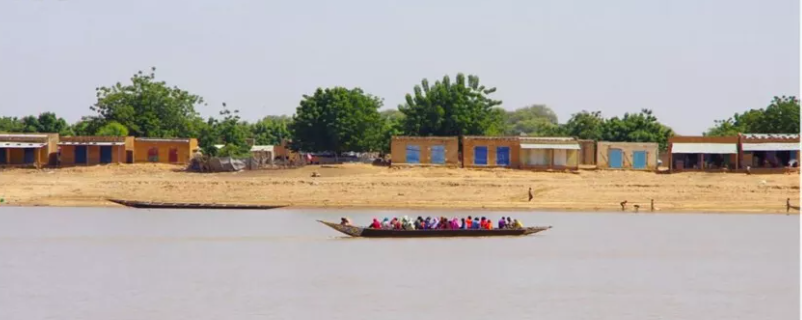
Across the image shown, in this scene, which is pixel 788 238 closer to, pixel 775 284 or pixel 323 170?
pixel 775 284

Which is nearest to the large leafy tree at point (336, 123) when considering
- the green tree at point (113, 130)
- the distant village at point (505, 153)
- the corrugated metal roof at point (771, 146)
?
the distant village at point (505, 153)

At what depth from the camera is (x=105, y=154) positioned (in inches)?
3007

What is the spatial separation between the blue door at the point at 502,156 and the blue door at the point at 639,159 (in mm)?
6675

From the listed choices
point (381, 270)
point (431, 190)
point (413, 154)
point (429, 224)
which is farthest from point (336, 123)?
point (381, 270)

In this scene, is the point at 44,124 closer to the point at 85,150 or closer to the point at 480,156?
the point at 85,150

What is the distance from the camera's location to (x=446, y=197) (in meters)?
64.2

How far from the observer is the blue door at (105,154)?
76.2 metres

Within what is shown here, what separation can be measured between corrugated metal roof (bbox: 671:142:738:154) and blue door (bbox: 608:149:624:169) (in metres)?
2.75

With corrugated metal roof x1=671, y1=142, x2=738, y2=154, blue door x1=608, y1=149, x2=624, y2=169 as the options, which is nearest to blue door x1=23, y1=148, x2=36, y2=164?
blue door x1=608, y1=149, x2=624, y2=169

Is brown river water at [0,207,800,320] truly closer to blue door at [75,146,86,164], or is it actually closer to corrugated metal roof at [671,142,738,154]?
corrugated metal roof at [671,142,738,154]

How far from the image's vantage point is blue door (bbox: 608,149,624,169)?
74188 mm

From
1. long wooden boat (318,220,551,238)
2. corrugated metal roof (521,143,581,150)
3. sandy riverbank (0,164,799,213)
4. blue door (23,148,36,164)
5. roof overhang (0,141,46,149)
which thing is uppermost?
corrugated metal roof (521,143,581,150)

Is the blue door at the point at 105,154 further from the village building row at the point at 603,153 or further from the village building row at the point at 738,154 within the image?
the village building row at the point at 738,154

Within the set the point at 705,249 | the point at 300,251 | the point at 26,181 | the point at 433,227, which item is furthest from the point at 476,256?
the point at 26,181
